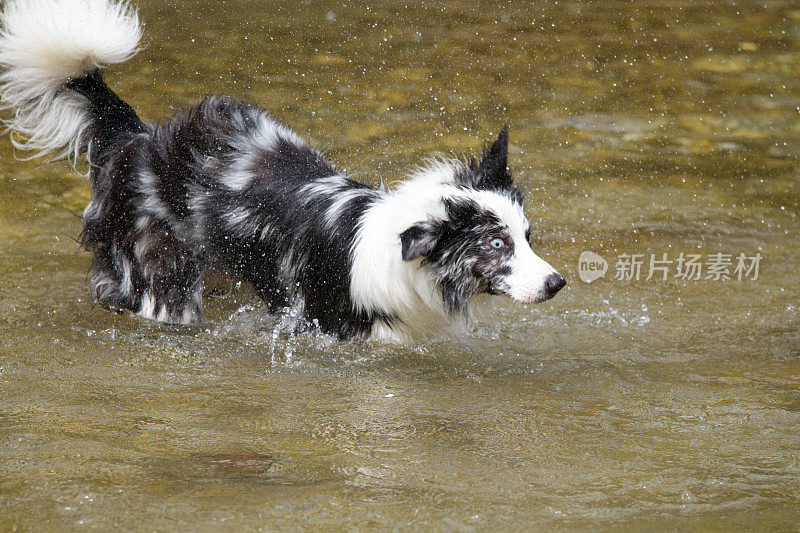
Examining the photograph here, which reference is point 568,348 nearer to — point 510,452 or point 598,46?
point 510,452

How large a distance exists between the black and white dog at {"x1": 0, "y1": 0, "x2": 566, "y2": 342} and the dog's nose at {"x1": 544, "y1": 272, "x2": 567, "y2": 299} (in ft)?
0.10

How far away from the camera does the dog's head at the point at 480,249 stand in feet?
13.4

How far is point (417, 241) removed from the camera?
4.07 m

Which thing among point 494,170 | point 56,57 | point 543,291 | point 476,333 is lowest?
point 476,333

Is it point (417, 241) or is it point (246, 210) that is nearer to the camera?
point (417, 241)

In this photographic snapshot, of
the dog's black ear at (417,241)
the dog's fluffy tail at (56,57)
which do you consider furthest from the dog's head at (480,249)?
the dog's fluffy tail at (56,57)

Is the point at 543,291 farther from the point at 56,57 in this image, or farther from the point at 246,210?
the point at 56,57

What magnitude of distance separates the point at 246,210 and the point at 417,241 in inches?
42.5

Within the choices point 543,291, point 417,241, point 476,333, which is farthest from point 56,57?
point 543,291

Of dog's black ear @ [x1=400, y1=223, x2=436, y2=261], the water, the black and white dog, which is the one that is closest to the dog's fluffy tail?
the black and white dog

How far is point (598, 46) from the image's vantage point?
348 inches

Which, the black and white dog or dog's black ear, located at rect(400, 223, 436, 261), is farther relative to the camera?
the black and white dog

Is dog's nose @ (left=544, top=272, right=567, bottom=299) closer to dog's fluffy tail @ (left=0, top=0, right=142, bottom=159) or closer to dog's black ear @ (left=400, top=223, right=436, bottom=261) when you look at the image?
dog's black ear @ (left=400, top=223, right=436, bottom=261)

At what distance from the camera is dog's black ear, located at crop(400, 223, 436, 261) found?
4047 mm
